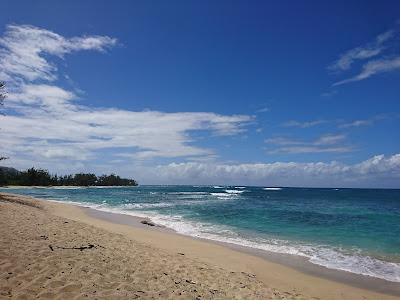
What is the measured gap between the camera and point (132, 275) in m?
7.70

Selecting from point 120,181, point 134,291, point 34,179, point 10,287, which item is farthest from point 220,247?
point 120,181

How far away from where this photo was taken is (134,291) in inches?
264

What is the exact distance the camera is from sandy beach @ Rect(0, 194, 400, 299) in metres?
6.47

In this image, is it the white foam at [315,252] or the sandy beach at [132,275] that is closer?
the sandy beach at [132,275]

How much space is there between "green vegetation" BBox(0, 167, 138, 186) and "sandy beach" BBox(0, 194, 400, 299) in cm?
9690

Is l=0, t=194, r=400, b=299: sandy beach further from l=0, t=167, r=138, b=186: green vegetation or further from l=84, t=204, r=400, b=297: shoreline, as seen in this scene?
l=0, t=167, r=138, b=186: green vegetation

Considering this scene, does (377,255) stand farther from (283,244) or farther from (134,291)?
(134,291)

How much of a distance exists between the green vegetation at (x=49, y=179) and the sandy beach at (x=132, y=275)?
96902 millimetres

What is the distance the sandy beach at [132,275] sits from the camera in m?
6.47

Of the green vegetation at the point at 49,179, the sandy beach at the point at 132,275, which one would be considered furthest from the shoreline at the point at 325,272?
the green vegetation at the point at 49,179

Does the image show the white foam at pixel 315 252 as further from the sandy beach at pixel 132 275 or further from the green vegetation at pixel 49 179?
the green vegetation at pixel 49 179

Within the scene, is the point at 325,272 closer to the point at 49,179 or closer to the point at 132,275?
the point at 132,275

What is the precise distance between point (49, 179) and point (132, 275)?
137m

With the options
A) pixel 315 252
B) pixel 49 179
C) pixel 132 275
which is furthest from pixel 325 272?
pixel 49 179
